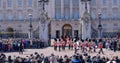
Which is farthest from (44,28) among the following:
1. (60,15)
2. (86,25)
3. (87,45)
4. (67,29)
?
(67,29)

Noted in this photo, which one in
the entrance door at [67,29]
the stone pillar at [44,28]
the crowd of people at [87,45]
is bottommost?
the entrance door at [67,29]

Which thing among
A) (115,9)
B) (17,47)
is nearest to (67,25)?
(115,9)

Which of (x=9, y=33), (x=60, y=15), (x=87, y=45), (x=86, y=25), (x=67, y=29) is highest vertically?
(x=86, y=25)

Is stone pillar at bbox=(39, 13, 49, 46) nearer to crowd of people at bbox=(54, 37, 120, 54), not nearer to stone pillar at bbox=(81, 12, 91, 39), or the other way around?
crowd of people at bbox=(54, 37, 120, 54)

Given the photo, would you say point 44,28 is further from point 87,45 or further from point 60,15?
point 60,15

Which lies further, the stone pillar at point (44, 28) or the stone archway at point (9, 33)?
the stone archway at point (9, 33)

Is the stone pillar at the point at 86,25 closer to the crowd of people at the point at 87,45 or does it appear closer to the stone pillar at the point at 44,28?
the crowd of people at the point at 87,45

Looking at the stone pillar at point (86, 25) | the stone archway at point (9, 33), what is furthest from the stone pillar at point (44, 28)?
the stone archway at point (9, 33)

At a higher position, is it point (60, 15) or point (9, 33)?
point (60, 15)

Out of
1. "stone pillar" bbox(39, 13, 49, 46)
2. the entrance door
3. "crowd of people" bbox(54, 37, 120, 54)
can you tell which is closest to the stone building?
the entrance door

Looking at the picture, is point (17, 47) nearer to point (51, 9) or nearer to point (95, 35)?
point (95, 35)

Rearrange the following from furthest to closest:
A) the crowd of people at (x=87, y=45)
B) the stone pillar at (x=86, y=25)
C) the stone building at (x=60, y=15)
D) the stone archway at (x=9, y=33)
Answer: the stone building at (x=60, y=15) → the stone archway at (x=9, y=33) → the stone pillar at (x=86, y=25) → the crowd of people at (x=87, y=45)

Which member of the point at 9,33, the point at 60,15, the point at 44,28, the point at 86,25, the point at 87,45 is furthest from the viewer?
the point at 60,15

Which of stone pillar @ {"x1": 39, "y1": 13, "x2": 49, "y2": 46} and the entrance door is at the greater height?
stone pillar @ {"x1": 39, "y1": 13, "x2": 49, "y2": 46}
